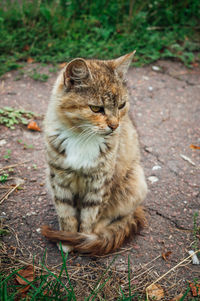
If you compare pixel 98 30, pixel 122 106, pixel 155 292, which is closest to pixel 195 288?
pixel 155 292

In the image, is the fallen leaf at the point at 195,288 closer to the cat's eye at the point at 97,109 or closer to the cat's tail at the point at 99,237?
the cat's tail at the point at 99,237

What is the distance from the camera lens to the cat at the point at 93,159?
2.43m

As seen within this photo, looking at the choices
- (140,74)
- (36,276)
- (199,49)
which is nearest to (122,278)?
(36,276)

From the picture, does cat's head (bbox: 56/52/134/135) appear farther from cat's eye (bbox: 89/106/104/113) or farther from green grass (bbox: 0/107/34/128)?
green grass (bbox: 0/107/34/128)

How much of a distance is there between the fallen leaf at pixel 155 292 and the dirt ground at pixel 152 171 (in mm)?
49

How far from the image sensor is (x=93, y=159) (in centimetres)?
260

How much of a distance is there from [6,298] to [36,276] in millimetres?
513

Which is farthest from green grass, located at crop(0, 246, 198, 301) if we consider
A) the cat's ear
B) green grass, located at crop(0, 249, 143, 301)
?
the cat's ear

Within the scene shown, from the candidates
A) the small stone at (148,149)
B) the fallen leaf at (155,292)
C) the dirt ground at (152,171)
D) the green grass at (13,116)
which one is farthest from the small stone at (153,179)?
the green grass at (13,116)

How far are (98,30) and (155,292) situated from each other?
4.20 meters

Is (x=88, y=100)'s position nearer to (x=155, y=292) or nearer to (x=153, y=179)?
(x=155, y=292)

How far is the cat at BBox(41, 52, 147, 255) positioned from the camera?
2.43 metres

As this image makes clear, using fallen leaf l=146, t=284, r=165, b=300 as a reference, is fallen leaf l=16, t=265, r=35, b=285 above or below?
above

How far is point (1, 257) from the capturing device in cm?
267
